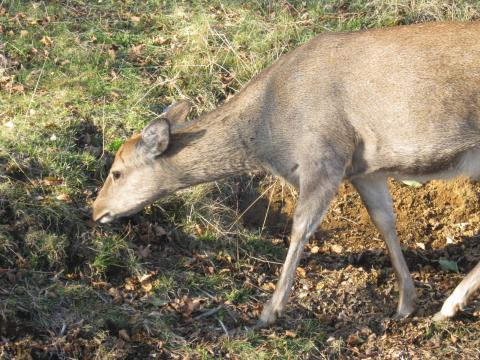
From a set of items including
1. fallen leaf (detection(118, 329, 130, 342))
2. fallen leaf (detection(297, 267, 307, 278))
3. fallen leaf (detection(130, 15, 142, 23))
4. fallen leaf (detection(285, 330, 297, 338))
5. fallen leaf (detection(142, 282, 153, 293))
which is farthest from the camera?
fallen leaf (detection(130, 15, 142, 23))

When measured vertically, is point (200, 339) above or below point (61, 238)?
below

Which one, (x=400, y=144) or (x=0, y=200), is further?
(x=0, y=200)

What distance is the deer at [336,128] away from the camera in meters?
6.15

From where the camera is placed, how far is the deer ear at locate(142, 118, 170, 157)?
6336 mm

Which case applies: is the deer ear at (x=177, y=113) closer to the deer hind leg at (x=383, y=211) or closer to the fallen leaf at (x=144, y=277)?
the fallen leaf at (x=144, y=277)

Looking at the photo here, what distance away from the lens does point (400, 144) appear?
6281 mm

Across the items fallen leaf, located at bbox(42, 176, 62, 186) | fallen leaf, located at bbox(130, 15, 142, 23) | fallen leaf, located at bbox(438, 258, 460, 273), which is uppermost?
fallen leaf, located at bbox(130, 15, 142, 23)

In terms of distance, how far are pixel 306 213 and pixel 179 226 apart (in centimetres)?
162

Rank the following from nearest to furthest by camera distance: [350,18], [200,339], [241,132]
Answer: [200,339] → [241,132] → [350,18]

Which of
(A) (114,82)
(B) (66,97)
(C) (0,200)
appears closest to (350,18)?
(A) (114,82)

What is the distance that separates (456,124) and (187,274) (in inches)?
100

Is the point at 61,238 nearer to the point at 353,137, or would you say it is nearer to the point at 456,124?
the point at 353,137

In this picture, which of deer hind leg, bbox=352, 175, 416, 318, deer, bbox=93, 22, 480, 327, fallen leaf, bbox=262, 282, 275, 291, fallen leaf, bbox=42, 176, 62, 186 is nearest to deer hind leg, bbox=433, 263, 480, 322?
deer, bbox=93, 22, 480, 327

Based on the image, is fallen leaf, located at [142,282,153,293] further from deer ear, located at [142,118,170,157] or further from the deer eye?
deer ear, located at [142,118,170,157]
